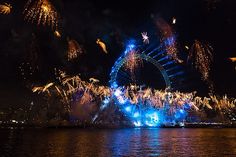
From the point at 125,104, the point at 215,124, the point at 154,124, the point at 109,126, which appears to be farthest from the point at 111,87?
the point at 215,124

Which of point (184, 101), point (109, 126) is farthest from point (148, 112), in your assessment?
point (109, 126)

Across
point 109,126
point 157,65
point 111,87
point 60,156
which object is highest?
point 157,65

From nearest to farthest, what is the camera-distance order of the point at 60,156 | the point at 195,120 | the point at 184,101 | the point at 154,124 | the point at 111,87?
the point at 60,156
the point at 111,87
the point at 184,101
the point at 154,124
the point at 195,120

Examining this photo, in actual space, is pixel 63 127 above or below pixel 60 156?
above

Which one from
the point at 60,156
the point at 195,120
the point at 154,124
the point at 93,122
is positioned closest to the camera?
the point at 60,156

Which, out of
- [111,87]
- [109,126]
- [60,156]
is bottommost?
[60,156]

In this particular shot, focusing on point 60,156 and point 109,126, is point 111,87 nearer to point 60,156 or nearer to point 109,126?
point 109,126

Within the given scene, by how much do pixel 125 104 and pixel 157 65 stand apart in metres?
16.4

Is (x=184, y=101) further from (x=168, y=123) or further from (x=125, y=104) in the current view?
(x=168, y=123)

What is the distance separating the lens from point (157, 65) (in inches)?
4852

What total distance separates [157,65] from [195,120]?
72107mm

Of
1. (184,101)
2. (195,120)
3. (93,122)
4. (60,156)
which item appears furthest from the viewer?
(195,120)

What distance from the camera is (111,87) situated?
118312 millimetres

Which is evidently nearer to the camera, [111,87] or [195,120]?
[111,87]
